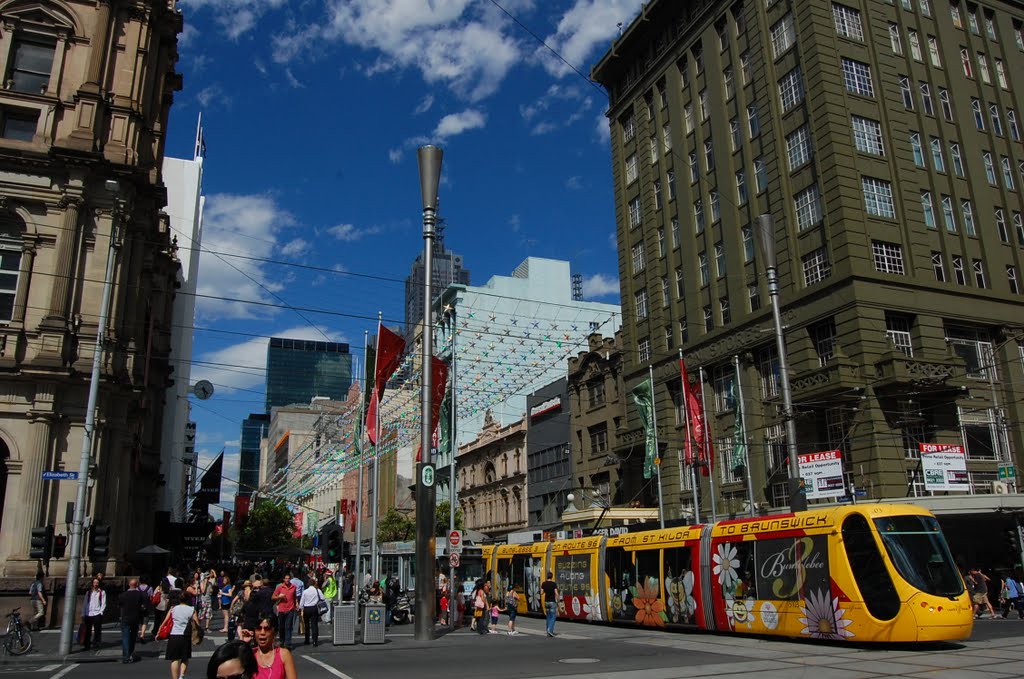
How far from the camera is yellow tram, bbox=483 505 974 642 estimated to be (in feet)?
54.6

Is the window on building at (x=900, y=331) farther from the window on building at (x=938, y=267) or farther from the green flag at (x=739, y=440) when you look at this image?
the green flag at (x=739, y=440)

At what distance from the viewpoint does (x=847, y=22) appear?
39812 mm

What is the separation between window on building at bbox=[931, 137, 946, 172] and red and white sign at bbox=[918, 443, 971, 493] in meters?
16.1

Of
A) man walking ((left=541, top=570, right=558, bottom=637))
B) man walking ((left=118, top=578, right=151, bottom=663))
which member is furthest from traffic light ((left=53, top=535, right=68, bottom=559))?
man walking ((left=541, top=570, right=558, bottom=637))

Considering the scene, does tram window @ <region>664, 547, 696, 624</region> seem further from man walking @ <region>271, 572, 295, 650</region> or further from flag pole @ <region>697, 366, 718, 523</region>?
flag pole @ <region>697, 366, 718, 523</region>

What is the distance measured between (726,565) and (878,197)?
23.3 m

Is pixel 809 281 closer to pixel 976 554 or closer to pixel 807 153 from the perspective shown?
pixel 807 153

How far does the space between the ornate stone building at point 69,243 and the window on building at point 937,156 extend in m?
36.6

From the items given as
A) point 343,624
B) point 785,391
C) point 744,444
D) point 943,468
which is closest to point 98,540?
point 343,624

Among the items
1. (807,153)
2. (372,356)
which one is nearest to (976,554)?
(807,153)

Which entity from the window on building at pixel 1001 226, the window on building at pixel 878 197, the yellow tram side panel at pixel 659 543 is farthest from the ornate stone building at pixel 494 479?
the yellow tram side panel at pixel 659 543

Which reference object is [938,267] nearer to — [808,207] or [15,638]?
[808,207]

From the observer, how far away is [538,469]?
211ft

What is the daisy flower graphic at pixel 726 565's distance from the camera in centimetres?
2105
